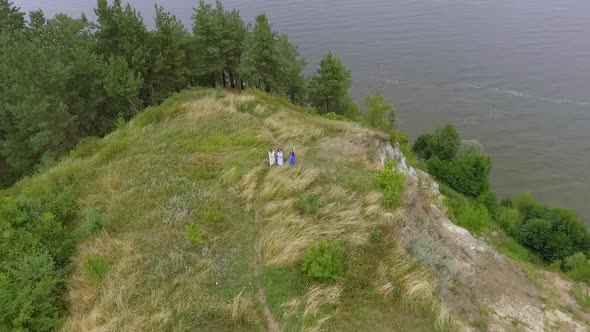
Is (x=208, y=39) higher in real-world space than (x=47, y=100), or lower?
higher

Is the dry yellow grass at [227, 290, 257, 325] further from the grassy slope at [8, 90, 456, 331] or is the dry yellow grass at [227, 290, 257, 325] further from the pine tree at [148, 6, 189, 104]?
the pine tree at [148, 6, 189, 104]

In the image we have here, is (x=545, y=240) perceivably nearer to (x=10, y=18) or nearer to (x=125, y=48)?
(x=125, y=48)

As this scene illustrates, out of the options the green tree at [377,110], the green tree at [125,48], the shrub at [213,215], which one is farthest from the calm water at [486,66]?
the shrub at [213,215]

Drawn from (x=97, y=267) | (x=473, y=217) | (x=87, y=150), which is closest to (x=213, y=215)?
(x=97, y=267)

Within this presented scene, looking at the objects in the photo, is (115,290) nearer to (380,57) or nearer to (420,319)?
(420,319)

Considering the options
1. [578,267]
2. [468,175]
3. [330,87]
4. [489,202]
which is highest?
[330,87]

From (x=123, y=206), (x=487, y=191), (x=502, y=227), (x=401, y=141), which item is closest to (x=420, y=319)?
(x=123, y=206)
